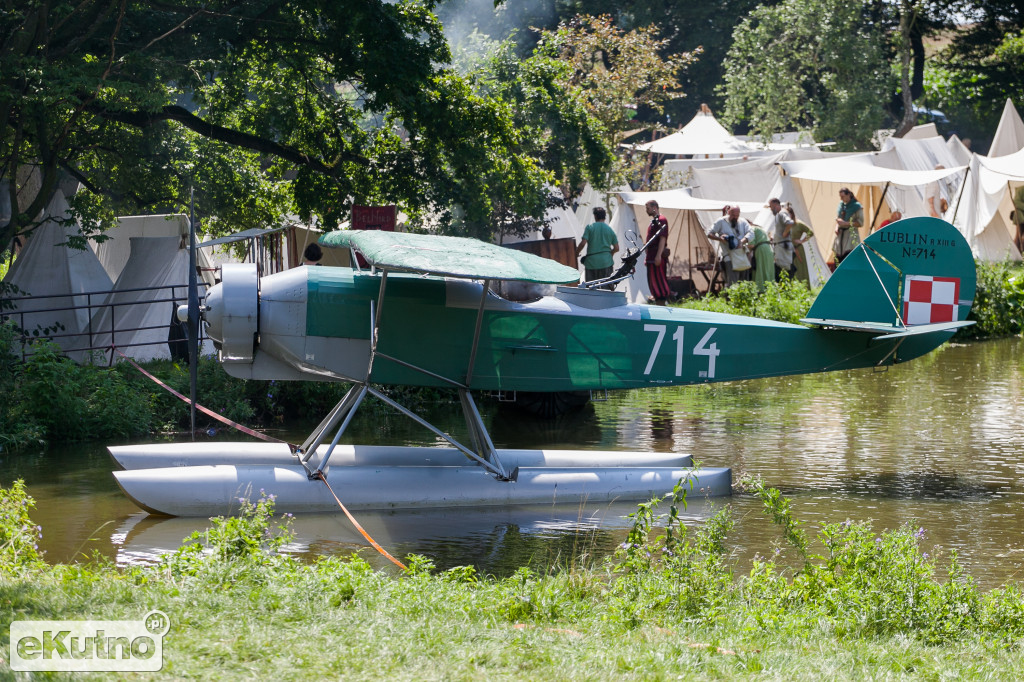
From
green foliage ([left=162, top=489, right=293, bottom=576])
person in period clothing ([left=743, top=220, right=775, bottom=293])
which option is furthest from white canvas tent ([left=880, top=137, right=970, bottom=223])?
green foliage ([left=162, top=489, right=293, bottom=576])

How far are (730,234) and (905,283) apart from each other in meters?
9.71

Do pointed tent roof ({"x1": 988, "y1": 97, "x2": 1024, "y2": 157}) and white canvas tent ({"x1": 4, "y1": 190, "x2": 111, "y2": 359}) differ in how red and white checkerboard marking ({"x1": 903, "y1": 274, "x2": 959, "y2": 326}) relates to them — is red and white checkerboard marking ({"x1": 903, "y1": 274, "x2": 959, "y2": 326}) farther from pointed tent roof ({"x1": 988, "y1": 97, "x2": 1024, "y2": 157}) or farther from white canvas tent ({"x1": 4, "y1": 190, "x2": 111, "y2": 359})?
pointed tent roof ({"x1": 988, "y1": 97, "x2": 1024, "y2": 157})

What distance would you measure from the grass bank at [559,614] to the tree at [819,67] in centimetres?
3353

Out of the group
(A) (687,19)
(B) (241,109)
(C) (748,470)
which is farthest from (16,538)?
A: (A) (687,19)

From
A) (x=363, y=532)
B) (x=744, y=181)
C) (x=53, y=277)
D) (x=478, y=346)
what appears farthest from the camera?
(x=744, y=181)

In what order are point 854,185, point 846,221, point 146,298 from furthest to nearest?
point 854,185, point 846,221, point 146,298

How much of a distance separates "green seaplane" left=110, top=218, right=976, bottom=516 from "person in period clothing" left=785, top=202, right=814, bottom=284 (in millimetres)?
10058

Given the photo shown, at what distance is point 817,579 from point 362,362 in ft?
14.7

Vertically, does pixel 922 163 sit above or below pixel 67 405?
above

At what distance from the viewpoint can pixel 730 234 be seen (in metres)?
19.4

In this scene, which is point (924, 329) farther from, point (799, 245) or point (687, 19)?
point (687, 19)

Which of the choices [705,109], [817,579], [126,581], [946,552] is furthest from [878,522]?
[705,109]

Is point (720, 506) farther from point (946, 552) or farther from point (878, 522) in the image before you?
point (946, 552)

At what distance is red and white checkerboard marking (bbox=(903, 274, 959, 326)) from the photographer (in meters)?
9.80
